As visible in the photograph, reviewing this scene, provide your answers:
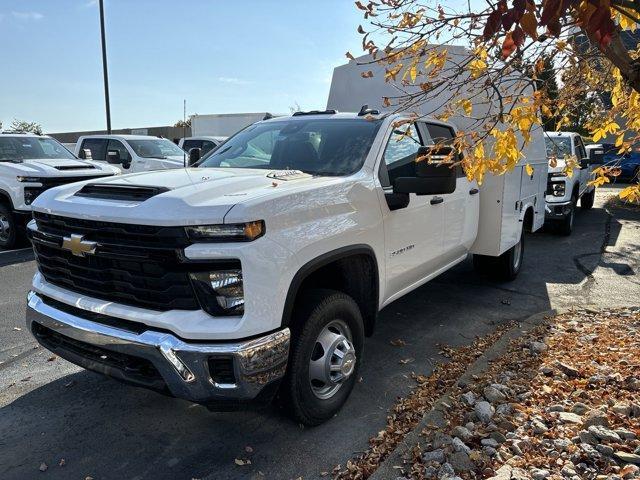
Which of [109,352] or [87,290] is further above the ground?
[87,290]

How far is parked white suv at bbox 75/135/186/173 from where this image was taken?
38.9 feet

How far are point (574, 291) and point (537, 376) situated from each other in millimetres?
3183

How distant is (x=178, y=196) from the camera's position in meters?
2.74

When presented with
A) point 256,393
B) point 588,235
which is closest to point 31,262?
point 256,393

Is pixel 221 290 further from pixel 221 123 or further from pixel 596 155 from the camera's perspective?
pixel 221 123

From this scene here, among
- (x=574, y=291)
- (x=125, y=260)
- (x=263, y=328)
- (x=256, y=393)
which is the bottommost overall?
(x=574, y=291)

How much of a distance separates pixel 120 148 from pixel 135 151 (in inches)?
17.6

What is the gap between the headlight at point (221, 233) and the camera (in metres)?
2.56

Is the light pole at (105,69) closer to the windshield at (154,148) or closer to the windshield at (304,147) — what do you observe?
the windshield at (154,148)

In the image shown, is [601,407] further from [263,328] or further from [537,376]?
[263,328]

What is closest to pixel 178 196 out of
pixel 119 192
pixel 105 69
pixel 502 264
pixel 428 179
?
pixel 119 192

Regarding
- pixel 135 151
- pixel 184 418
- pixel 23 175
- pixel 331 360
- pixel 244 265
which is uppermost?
pixel 135 151

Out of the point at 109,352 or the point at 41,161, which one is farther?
the point at 41,161

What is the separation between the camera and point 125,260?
274cm
